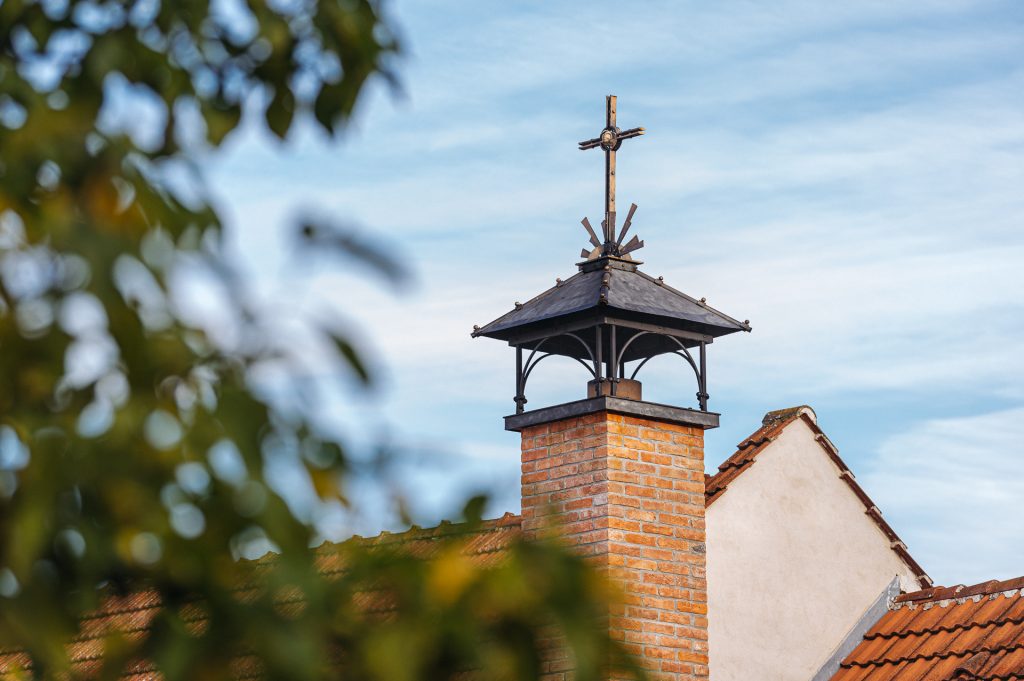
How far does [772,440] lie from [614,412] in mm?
1633

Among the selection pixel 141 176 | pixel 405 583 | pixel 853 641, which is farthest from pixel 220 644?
pixel 853 641

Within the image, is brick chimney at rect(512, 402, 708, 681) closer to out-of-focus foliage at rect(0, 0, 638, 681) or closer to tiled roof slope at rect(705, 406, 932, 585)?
tiled roof slope at rect(705, 406, 932, 585)

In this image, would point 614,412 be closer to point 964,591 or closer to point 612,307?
point 612,307

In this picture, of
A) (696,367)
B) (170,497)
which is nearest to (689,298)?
(696,367)

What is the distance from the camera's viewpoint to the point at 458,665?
144 centimetres

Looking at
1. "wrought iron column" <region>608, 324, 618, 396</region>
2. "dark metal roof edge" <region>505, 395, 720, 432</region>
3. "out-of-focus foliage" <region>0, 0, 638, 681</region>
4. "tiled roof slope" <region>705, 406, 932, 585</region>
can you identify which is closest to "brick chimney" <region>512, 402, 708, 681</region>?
"dark metal roof edge" <region>505, 395, 720, 432</region>

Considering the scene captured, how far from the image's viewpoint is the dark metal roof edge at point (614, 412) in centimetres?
837

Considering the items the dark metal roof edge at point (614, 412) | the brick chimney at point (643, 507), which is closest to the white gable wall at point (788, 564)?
the brick chimney at point (643, 507)

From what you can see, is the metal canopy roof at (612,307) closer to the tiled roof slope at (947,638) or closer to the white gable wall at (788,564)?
the white gable wall at (788,564)

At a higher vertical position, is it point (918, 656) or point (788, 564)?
point (788, 564)

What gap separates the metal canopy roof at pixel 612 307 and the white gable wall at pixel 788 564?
3.30ft

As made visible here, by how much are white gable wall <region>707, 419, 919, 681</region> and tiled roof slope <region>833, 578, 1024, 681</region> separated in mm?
192

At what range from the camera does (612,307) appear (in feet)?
28.3

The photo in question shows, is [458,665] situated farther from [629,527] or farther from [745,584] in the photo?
[745,584]
